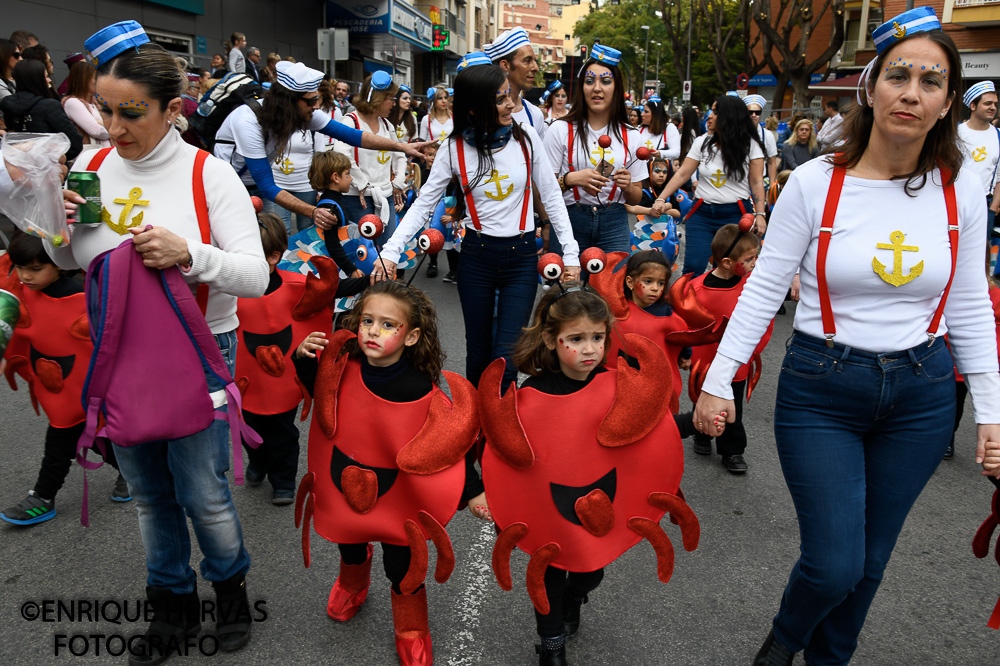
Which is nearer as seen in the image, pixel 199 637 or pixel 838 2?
pixel 199 637

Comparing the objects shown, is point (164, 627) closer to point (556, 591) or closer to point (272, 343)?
point (556, 591)

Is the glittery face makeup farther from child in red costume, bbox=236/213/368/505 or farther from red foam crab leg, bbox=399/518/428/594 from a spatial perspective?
child in red costume, bbox=236/213/368/505

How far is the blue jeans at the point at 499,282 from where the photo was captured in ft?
13.8

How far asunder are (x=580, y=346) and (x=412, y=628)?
3.73 ft

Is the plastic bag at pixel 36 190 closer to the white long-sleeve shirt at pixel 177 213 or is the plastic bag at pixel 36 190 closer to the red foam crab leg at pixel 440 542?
the white long-sleeve shirt at pixel 177 213

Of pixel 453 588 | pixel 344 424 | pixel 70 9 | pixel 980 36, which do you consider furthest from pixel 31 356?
pixel 980 36

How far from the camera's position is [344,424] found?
269cm

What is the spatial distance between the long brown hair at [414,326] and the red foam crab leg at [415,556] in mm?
506

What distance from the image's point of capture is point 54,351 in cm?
354

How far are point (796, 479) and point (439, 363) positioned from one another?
1244mm

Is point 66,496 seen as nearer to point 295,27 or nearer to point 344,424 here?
point 344,424

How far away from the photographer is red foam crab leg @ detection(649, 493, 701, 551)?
2.56 m

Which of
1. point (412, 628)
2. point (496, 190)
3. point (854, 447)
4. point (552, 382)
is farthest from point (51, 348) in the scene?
point (854, 447)

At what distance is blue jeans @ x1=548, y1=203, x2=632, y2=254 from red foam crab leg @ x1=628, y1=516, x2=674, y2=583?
2841 millimetres
